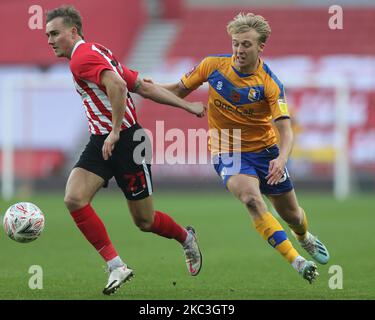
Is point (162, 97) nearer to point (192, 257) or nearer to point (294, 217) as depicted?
point (192, 257)

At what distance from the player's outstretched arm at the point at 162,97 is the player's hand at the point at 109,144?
1.75 feet

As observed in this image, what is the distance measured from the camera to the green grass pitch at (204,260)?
279 inches

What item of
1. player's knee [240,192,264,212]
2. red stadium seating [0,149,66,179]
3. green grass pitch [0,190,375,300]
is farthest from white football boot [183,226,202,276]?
red stadium seating [0,149,66,179]

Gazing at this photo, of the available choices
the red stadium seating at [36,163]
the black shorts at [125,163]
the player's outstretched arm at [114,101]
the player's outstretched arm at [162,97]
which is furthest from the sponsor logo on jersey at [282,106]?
the red stadium seating at [36,163]

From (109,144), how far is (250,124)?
1.39 metres

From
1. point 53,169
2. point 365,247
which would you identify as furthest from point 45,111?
point 365,247

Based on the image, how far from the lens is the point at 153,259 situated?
9.66 meters

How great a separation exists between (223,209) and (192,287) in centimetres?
961

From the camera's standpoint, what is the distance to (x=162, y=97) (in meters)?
7.25

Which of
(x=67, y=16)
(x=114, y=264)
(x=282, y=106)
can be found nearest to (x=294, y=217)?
(x=282, y=106)

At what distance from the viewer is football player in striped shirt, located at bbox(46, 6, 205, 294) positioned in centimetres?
691

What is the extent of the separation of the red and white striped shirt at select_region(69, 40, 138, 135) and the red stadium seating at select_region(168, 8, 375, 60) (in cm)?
1737

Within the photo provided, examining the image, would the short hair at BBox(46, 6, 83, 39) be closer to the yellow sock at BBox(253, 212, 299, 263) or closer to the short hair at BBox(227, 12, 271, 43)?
the short hair at BBox(227, 12, 271, 43)
